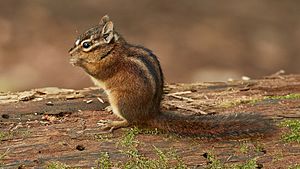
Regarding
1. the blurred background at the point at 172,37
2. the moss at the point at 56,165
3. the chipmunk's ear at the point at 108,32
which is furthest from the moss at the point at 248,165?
the blurred background at the point at 172,37

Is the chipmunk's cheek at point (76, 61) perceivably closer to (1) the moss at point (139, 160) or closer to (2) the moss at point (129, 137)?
(2) the moss at point (129, 137)

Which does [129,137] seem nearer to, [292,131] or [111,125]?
[111,125]

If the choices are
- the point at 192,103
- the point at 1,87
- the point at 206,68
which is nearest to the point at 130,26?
the point at 206,68

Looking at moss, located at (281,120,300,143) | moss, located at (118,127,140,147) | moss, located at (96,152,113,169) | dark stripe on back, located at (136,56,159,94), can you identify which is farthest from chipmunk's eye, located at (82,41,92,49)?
moss, located at (281,120,300,143)

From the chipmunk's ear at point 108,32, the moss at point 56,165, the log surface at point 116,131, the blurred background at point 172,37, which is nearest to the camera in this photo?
the moss at point 56,165

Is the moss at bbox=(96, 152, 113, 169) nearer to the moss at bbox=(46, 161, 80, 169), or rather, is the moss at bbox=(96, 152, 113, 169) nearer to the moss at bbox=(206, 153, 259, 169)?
the moss at bbox=(46, 161, 80, 169)

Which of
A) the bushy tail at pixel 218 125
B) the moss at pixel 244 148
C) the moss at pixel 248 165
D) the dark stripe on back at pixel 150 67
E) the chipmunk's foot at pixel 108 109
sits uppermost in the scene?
the dark stripe on back at pixel 150 67
